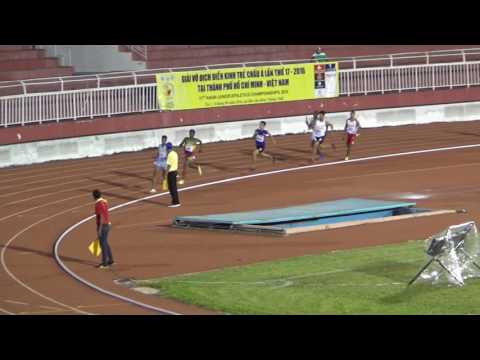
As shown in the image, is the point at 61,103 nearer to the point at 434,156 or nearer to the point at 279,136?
the point at 279,136

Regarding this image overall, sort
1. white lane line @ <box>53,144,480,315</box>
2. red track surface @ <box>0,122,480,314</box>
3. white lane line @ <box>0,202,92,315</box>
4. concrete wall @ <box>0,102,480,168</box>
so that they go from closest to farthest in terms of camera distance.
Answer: white lane line @ <box>0,202,92,315</box> → white lane line @ <box>53,144,480,315</box> → red track surface @ <box>0,122,480,314</box> → concrete wall @ <box>0,102,480,168</box>

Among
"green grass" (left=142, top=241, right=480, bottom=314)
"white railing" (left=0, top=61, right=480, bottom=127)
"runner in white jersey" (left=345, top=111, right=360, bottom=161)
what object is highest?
"white railing" (left=0, top=61, right=480, bottom=127)

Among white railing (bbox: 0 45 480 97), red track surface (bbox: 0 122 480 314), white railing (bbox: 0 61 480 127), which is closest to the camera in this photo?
red track surface (bbox: 0 122 480 314)

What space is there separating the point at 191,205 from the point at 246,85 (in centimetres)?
1160

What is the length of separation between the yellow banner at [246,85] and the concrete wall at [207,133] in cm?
79

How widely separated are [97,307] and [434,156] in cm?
2062

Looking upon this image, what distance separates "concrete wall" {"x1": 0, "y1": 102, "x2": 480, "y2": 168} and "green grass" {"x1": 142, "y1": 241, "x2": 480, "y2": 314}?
637 inches

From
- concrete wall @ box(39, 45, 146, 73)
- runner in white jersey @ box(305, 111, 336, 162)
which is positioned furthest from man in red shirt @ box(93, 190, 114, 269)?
concrete wall @ box(39, 45, 146, 73)

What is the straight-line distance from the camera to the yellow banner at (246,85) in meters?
40.2

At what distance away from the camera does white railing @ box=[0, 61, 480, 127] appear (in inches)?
1459

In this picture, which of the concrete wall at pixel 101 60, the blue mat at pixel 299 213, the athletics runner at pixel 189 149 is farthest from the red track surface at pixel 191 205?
the concrete wall at pixel 101 60

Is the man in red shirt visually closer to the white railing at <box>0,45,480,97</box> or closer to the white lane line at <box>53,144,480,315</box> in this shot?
the white lane line at <box>53,144,480,315</box>

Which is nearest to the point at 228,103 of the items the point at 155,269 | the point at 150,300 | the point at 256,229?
the point at 256,229

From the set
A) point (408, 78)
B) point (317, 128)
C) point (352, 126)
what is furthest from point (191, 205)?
point (408, 78)
